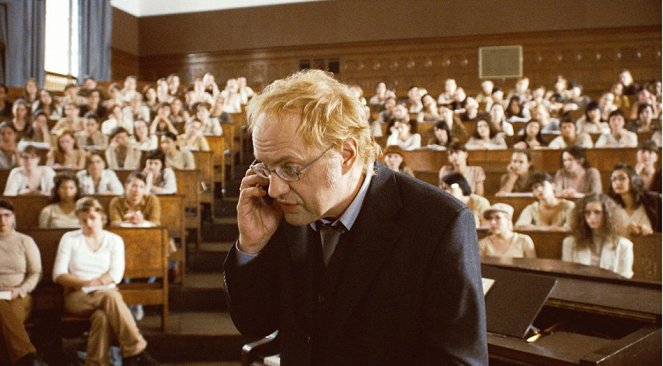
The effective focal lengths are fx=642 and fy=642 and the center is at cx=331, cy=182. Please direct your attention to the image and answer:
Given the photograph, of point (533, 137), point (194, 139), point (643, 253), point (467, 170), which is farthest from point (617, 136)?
point (194, 139)

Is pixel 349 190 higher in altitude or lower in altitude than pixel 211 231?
higher

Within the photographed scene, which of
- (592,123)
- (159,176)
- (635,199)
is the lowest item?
(635,199)

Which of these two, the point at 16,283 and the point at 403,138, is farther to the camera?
the point at 403,138

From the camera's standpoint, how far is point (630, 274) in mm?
2898

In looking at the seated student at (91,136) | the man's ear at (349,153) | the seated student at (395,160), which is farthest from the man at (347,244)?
the seated student at (91,136)

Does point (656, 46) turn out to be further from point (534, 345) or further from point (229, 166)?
point (534, 345)

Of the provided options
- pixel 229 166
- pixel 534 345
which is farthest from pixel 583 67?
pixel 534 345

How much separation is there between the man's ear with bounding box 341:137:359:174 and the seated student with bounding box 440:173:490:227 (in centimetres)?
296

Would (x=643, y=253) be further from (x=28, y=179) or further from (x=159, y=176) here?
(x=28, y=179)

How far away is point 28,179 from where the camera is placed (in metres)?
4.80

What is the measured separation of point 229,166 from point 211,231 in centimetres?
153

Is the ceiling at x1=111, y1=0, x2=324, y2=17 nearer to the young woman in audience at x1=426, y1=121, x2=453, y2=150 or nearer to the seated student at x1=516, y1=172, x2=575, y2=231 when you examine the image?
the young woman in audience at x1=426, y1=121, x2=453, y2=150

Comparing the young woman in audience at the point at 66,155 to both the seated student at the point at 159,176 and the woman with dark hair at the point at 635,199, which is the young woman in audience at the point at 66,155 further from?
the woman with dark hair at the point at 635,199

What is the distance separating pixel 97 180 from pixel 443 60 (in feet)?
23.7
